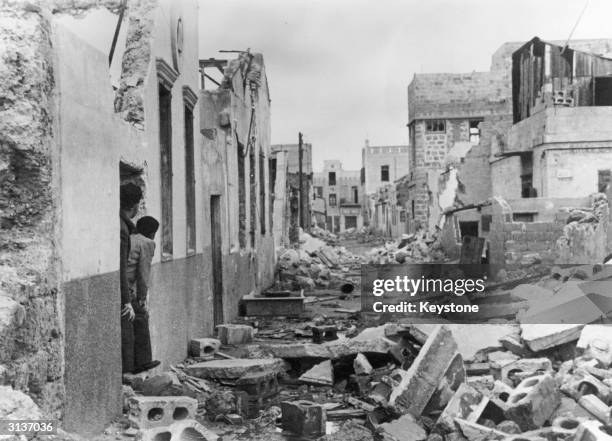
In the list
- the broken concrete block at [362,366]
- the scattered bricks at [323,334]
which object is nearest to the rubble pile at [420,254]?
the scattered bricks at [323,334]

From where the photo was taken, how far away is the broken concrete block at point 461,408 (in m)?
5.72

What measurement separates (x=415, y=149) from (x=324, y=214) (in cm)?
3599

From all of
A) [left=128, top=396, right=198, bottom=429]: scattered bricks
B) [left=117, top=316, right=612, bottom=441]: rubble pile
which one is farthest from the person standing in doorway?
[left=128, top=396, right=198, bottom=429]: scattered bricks

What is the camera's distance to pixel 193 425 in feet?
17.5

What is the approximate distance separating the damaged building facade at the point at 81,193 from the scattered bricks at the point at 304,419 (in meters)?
1.61

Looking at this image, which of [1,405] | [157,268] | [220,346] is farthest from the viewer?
[220,346]

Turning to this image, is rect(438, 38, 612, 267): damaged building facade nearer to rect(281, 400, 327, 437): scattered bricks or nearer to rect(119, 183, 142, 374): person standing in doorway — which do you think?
rect(281, 400, 327, 437): scattered bricks

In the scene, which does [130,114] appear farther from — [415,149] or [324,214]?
[324,214]

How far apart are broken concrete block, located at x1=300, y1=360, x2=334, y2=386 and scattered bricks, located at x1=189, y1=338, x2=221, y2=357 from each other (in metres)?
1.74

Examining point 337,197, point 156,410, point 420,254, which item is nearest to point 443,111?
point 420,254

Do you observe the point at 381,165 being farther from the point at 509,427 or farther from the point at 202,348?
the point at 509,427

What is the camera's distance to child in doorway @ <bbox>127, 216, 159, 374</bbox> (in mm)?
6555

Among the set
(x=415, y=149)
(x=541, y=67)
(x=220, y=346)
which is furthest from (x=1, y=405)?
(x=415, y=149)

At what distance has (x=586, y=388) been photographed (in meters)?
5.98
